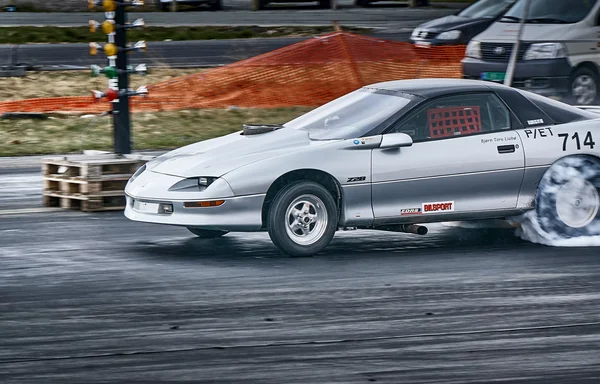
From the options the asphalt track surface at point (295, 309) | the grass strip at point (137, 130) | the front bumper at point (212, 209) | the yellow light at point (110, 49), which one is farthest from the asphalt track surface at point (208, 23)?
the front bumper at point (212, 209)

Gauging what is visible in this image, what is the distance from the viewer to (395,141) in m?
8.95

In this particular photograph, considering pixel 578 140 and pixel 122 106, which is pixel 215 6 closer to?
pixel 122 106

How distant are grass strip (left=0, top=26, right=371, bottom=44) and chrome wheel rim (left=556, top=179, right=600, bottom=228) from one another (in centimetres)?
1925

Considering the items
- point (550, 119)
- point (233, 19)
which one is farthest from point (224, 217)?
point (233, 19)

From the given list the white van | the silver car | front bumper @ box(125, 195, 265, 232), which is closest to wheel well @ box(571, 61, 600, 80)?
the white van

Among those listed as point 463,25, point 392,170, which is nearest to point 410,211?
point 392,170

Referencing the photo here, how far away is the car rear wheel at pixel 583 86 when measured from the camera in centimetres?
1830

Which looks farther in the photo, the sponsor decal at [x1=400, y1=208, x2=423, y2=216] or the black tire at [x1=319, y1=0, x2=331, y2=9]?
the black tire at [x1=319, y1=0, x2=331, y2=9]

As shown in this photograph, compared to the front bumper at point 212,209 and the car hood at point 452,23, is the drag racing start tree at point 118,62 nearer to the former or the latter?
the front bumper at point 212,209

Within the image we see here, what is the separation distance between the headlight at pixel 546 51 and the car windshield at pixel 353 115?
877 cm

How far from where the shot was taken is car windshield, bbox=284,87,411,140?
9211 millimetres

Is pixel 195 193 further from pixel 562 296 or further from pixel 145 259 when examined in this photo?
pixel 562 296

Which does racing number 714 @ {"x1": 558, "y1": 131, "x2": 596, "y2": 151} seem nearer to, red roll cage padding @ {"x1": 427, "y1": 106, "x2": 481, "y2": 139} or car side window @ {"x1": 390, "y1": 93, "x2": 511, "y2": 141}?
car side window @ {"x1": 390, "y1": 93, "x2": 511, "y2": 141}

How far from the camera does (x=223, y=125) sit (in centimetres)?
1780
